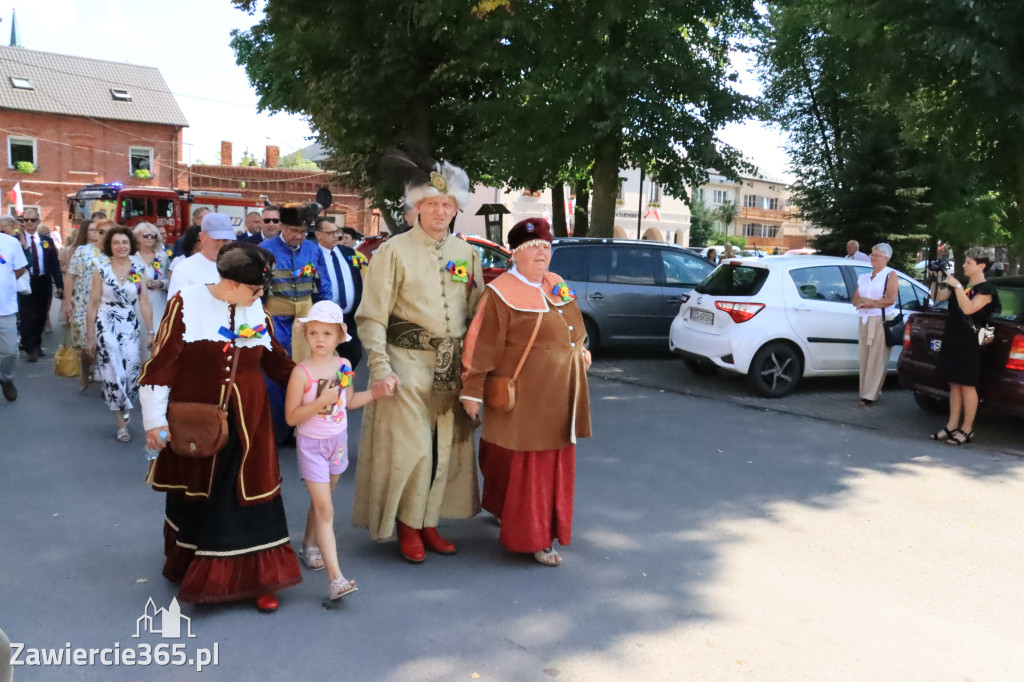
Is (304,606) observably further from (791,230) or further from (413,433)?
(791,230)

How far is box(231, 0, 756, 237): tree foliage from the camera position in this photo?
14.4 meters

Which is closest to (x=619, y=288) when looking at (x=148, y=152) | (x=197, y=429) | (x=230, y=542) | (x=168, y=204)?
(x=230, y=542)

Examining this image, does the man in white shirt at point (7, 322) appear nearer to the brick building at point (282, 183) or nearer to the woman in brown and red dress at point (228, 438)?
the woman in brown and red dress at point (228, 438)

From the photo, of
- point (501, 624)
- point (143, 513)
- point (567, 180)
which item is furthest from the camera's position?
point (567, 180)

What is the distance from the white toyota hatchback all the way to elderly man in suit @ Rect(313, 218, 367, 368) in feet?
15.2

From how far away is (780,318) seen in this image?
34.8 ft

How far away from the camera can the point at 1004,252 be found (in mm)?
28891

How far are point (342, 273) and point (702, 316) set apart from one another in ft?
16.7

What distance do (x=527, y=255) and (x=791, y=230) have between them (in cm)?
9732

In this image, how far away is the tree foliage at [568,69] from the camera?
47.2ft

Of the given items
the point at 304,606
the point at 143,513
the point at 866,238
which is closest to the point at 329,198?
the point at 143,513

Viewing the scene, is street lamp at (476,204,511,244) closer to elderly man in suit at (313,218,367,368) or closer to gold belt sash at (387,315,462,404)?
elderly man in suit at (313,218,367,368)

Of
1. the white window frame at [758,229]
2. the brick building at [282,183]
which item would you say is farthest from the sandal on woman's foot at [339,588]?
the white window frame at [758,229]

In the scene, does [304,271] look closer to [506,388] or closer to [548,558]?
[506,388]
